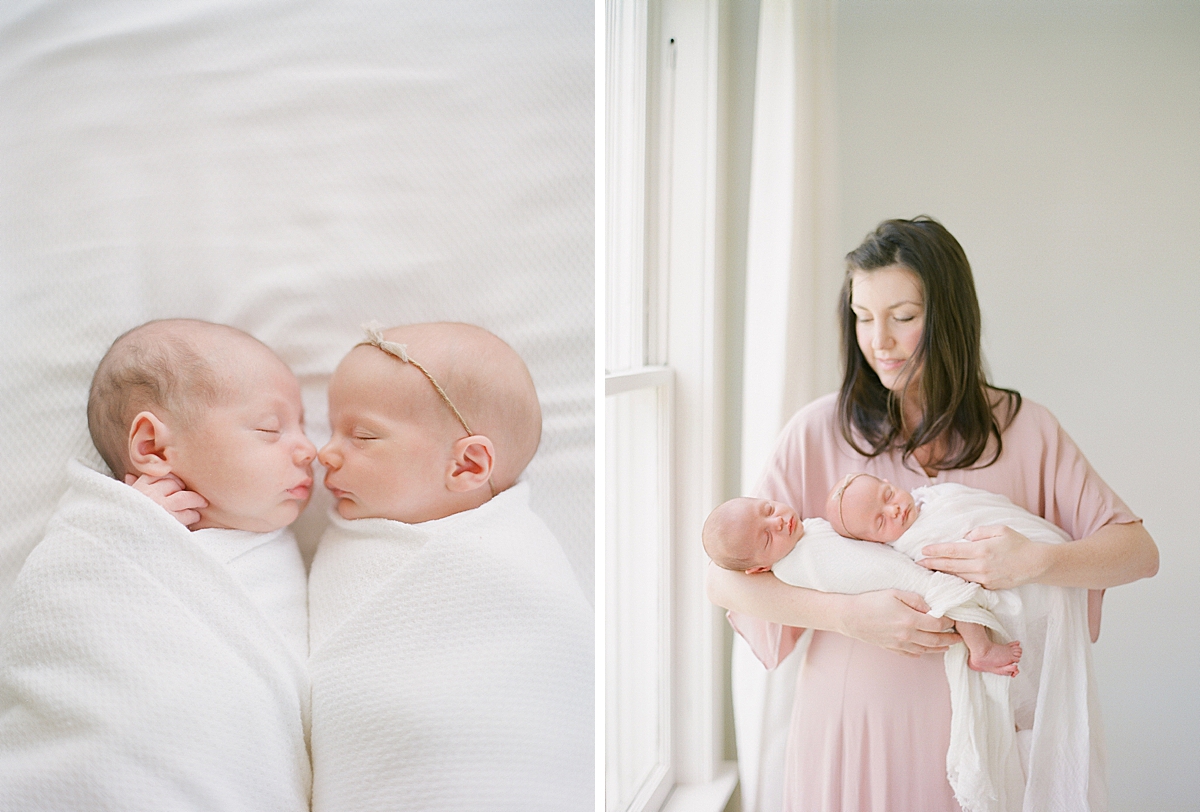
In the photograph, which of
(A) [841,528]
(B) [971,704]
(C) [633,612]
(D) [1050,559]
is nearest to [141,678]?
(C) [633,612]

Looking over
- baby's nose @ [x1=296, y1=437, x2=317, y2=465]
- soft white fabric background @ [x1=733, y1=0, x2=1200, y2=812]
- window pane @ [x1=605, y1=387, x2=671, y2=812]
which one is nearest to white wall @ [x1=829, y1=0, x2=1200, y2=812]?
soft white fabric background @ [x1=733, y1=0, x2=1200, y2=812]

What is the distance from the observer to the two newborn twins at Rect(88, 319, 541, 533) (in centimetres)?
106

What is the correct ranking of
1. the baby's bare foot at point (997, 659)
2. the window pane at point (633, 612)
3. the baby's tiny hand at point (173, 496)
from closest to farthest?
the baby's bare foot at point (997, 659)
the baby's tiny hand at point (173, 496)
the window pane at point (633, 612)

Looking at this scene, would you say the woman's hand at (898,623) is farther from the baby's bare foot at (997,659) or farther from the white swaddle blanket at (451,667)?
the white swaddle blanket at (451,667)

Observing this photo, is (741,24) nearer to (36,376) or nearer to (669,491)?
(669,491)

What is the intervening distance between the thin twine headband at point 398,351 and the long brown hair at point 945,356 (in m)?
0.54

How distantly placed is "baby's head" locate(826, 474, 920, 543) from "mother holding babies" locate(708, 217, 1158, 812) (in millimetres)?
23

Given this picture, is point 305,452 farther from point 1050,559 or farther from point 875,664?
point 1050,559

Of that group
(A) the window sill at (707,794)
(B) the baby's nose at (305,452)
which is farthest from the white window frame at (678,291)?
(B) the baby's nose at (305,452)

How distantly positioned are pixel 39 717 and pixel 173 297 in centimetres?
56

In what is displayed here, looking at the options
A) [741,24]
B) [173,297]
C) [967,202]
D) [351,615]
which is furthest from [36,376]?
[967,202]

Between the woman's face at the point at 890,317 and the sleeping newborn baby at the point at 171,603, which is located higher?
the woman's face at the point at 890,317

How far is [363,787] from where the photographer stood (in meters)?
0.97

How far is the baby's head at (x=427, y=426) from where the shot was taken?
1.06m
